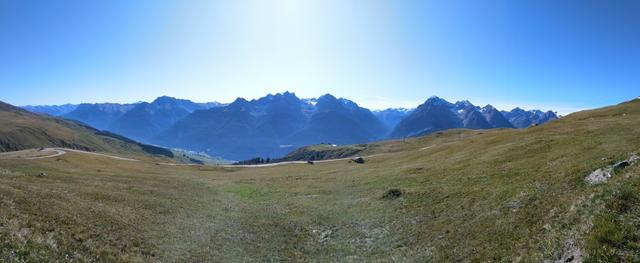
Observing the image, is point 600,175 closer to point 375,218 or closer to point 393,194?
point 375,218

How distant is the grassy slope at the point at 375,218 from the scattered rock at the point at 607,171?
88cm

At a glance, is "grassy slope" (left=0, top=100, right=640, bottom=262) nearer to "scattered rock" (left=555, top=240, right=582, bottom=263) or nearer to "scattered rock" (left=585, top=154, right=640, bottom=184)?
"scattered rock" (left=555, top=240, right=582, bottom=263)

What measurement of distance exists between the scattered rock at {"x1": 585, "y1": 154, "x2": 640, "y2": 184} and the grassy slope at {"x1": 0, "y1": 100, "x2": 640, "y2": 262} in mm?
879

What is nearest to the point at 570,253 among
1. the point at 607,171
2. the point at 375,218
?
the point at 607,171

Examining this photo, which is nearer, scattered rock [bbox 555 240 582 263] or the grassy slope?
scattered rock [bbox 555 240 582 263]

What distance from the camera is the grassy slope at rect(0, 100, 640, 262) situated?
20422mm

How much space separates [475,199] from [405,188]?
14.1 metres

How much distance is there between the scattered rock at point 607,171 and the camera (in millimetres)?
26547

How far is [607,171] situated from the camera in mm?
27484

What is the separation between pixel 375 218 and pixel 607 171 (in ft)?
64.0

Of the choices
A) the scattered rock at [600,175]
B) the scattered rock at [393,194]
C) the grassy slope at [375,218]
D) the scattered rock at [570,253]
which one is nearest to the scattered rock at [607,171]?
the scattered rock at [600,175]

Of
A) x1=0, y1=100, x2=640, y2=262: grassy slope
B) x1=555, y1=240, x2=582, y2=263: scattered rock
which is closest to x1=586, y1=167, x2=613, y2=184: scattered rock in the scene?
x1=0, y1=100, x2=640, y2=262: grassy slope

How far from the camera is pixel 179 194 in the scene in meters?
52.3

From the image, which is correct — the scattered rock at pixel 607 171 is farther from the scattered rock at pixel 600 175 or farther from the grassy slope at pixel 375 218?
the grassy slope at pixel 375 218
